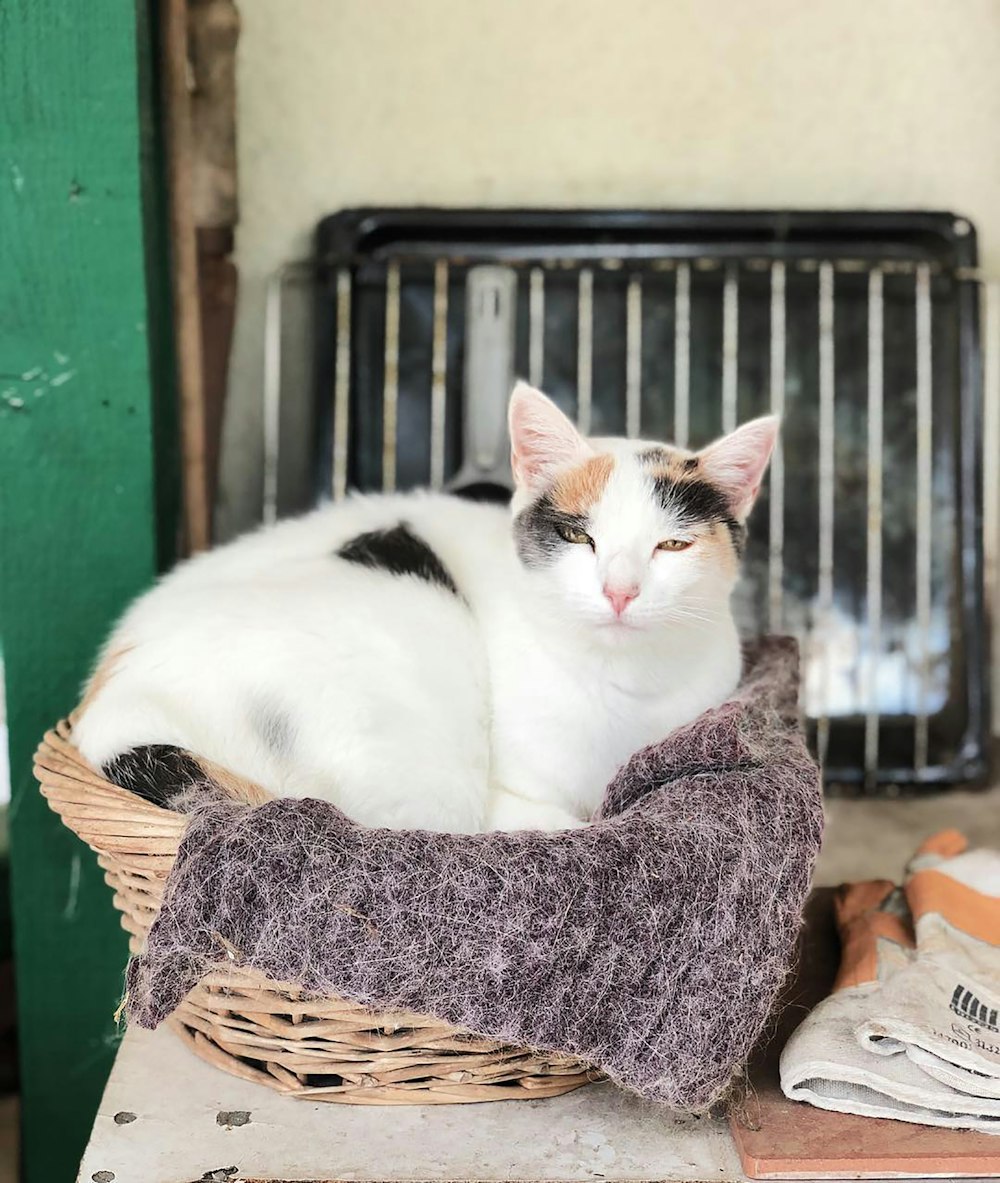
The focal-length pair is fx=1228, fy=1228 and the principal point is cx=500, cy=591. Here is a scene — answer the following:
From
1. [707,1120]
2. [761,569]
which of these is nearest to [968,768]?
[761,569]

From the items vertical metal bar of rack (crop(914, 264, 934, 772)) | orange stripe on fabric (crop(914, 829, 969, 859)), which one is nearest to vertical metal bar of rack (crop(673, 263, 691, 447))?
vertical metal bar of rack (crop(914, 264, 934, 772))

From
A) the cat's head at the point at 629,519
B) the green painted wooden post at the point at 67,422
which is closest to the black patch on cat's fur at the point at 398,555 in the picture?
the cat's head at the point at 629,519

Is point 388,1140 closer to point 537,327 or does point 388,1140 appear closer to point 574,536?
point 574,536

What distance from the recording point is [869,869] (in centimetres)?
178

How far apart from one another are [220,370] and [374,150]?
0.46 metres

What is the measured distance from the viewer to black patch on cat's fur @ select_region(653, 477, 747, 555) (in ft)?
4.00

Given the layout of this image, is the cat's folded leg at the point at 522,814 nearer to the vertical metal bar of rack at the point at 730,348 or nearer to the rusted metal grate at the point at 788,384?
the rusted metal grate at the point at 788,384

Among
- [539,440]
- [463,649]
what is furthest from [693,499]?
[463,649]

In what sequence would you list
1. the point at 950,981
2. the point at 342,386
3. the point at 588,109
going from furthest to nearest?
the point at 588,109
the point at 342,386
the point at 950,981

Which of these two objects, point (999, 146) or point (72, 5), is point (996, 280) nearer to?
point (999, 146)

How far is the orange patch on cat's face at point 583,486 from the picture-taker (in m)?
1.23

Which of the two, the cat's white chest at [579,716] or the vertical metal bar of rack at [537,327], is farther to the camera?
the vertical metal bar of rack at [537,327]

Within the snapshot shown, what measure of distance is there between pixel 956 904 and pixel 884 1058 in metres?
0.32

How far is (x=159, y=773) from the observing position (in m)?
1.06
